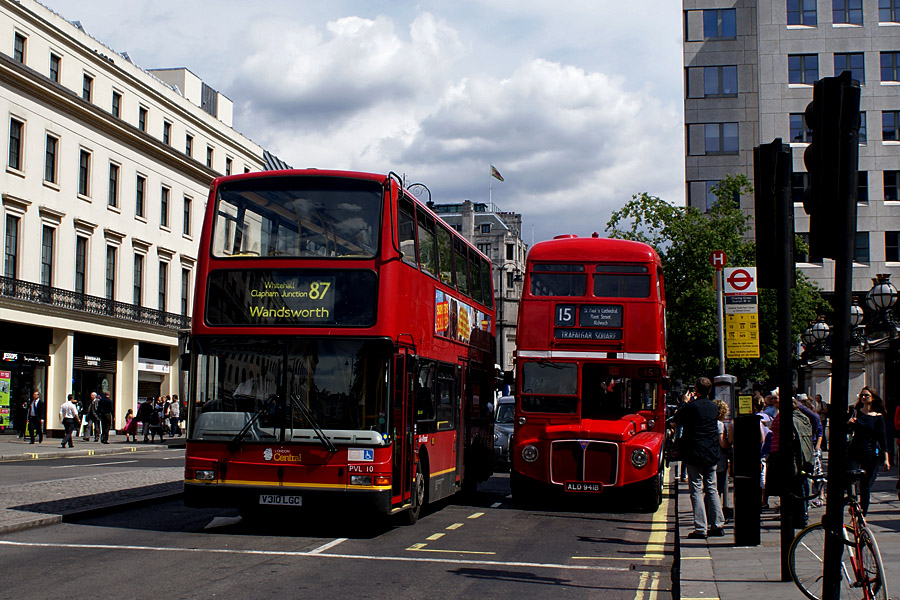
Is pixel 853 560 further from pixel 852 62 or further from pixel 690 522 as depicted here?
pixel 852 62

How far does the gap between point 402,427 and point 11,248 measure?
31.5 metres

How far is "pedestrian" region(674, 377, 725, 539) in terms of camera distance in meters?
12.5

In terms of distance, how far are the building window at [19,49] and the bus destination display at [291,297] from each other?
3121 centimetres

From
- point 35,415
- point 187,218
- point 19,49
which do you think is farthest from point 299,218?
point 187,218

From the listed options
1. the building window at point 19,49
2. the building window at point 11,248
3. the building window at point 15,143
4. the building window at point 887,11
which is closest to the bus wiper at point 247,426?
the building window at point 11,248

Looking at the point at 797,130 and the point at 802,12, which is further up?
the point at 802,12

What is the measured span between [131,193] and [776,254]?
143 ft

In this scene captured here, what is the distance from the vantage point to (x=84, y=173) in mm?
45312

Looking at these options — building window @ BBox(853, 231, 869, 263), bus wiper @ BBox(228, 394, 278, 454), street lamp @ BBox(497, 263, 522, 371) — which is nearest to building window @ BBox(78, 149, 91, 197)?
street lamp @ BBox(497, 263, 522, 371)

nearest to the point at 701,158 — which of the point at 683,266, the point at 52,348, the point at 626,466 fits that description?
the point at 683,266

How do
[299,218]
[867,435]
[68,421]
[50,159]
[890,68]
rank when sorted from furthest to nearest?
1. [890,68]
2. [50,159]
3. [68,421]
4. [867,435]
5. [299,218]

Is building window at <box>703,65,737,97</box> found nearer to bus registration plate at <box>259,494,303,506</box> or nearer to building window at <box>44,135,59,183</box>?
building window at <box>44,135,59,183</box>

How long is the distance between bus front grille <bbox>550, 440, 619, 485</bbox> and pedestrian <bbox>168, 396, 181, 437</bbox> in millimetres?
30884

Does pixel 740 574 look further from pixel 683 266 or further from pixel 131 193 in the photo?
pixel 131 193
